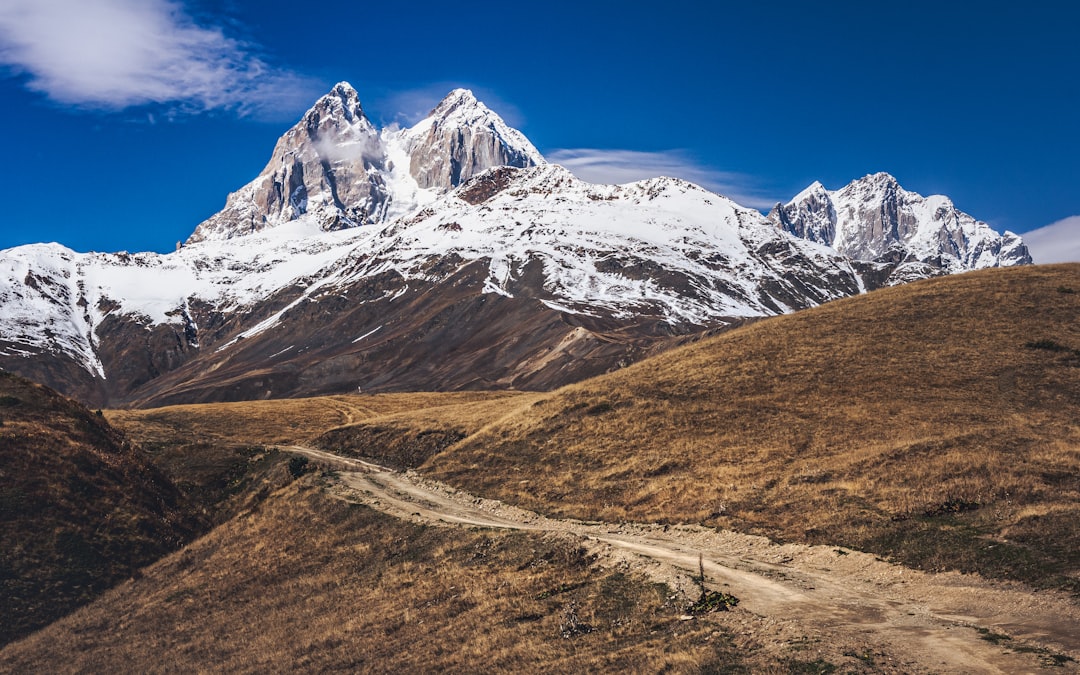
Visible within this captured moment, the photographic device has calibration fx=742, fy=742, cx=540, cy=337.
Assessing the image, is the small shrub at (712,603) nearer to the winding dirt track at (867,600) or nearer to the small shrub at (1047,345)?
the winding dirt track at (867,600)

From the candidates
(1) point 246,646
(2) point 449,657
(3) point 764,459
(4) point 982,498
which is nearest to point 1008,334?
(3) point 764,459

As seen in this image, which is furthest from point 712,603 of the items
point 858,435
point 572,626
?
point 858,435

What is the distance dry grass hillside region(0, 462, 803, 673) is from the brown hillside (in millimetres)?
1626

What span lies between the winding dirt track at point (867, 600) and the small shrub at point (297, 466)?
67.5 feet

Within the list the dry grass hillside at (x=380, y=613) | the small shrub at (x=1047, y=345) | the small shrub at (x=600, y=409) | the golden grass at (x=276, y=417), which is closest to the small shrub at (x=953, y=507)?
the dry grass hillside at (x=380, y=613)

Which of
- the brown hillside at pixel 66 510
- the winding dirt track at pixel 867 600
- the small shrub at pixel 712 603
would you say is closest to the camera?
the winding dirt track at pixel 867 600

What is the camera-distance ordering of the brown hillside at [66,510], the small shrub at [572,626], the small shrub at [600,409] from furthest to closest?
the small shrub at [600,409]
the brown hillside at [66,510]
the small shrub at [572,626]

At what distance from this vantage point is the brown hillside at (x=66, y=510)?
37.8 m

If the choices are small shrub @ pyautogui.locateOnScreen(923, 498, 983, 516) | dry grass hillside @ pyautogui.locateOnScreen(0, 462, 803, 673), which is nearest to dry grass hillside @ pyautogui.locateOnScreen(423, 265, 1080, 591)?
small shrub @ pyautogui.locateOnScreen(923, 498, 983, 516)

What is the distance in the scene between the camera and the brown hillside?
3775 centimetres

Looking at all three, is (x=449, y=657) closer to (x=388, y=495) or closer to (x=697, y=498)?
(x=697, y=498)

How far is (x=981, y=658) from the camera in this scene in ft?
62.1

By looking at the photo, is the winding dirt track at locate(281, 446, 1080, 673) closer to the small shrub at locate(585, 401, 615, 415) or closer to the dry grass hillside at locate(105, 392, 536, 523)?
the small shrub at locate(585, 401, 615, 415)

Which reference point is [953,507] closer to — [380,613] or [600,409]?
[380,613]
